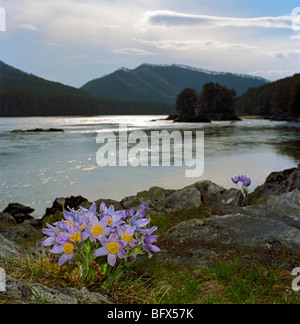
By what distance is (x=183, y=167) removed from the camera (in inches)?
878

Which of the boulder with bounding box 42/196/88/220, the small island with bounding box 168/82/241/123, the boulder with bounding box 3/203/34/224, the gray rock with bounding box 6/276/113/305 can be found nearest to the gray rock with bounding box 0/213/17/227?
the boulder with bounding box 3/203/34/224

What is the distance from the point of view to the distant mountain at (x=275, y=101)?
93000 millimetres

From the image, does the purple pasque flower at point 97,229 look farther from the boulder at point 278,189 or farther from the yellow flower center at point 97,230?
the boulder at point 278,189

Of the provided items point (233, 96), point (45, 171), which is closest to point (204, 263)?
point (45, 171)

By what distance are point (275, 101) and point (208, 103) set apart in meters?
25.0

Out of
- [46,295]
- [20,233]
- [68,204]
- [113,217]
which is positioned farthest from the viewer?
[68,204]

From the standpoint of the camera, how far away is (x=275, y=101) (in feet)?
381

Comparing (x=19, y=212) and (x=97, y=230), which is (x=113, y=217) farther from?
(x=19, y=212)

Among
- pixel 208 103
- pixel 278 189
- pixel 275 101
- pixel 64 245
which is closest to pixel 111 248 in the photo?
pixel 64 245

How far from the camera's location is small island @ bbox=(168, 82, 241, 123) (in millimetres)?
124094

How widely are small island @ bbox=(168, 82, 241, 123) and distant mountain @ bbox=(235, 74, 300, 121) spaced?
15915 mm

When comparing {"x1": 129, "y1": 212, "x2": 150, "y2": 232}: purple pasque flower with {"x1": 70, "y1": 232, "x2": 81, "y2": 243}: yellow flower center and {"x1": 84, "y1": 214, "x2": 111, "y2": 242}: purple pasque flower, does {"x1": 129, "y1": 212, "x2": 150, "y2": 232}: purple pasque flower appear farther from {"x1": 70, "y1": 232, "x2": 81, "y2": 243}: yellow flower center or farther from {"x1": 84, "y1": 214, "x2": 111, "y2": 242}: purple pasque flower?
{"x1": 70, "y1": 232, "x2": 81, "y2": 243}: yellow flower center

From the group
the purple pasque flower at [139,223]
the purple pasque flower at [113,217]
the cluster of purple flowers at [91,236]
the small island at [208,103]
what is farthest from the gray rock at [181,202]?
the small island at [208,103]
